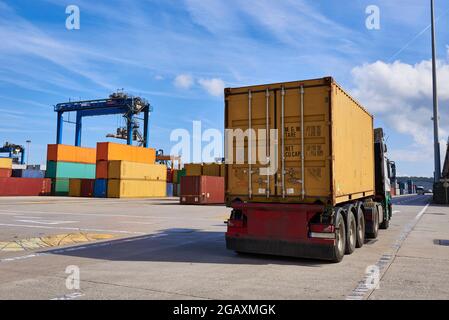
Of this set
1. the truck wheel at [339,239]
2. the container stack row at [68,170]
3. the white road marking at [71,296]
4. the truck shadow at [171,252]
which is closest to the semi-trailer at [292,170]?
the truck wheel at [339,239]

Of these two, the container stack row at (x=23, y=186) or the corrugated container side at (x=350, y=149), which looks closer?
the corrugated container side at (x=350, y=149)

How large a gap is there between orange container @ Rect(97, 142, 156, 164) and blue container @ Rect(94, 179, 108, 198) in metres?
2.87

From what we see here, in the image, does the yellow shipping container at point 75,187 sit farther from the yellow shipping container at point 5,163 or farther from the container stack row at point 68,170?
the yellow shipping container at point 5,163

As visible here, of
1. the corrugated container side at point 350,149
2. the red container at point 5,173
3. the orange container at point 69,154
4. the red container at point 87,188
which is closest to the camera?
the corrugated container side at point 350,149

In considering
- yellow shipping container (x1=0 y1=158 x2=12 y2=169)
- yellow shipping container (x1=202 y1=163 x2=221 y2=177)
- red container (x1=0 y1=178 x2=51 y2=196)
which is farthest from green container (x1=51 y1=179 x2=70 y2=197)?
yellow shipping container (x1=202 y1=163 x2=221 y2=177)

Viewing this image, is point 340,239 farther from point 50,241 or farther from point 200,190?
point 200,190

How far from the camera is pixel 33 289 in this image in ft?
20.1

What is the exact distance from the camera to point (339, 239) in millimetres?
8602

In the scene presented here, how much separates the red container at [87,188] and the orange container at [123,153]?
3.52 metres

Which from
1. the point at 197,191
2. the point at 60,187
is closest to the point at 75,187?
the point at 60,187

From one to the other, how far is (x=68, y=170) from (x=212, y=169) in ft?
74.0

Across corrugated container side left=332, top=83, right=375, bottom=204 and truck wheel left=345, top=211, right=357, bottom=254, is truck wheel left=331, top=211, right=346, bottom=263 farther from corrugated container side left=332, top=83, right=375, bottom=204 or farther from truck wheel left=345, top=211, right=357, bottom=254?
corrugated container side left=332, top=83, right=375, bottom=204

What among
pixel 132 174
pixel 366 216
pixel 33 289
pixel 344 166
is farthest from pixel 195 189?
pixel 33 289

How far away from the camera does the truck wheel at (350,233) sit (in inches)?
369
